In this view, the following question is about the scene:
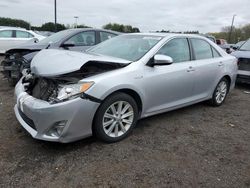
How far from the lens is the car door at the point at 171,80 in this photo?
4.12 metres

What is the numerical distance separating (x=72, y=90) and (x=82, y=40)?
4.41 m

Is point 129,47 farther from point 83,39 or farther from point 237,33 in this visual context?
point 237,33

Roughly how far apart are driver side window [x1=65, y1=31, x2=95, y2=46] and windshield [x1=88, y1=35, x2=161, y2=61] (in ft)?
8.09

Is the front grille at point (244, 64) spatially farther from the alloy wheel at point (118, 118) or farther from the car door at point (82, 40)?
the alloy wheel at point (118, 118)

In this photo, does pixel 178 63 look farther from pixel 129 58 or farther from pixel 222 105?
pixel 222 105

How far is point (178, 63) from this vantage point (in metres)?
4.63

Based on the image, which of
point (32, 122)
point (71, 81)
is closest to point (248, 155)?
point (71, 81)

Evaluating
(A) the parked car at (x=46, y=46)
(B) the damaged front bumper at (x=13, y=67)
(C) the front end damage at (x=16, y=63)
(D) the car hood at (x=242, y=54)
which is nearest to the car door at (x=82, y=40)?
(A) the parked car at (x=46, y=46)

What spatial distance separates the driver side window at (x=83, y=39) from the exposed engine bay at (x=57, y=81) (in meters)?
3.52

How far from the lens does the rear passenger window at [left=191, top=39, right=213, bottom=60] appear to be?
16.8 ft

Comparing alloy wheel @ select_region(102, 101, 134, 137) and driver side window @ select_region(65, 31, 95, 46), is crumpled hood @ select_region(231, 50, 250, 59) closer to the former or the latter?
driver side window @ select_region(65, 31, 95, 46)

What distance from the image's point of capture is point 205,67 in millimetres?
5152

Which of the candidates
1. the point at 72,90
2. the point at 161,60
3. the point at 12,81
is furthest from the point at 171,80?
the point at 12,81

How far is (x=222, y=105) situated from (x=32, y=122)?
4156mm
